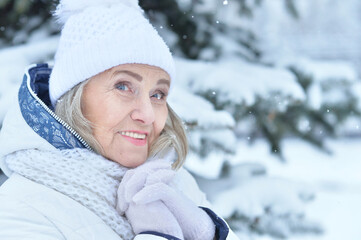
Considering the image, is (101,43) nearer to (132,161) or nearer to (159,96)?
(159,96)

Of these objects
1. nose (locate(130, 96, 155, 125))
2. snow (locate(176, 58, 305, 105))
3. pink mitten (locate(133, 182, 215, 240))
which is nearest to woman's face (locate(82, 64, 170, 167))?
nose (locate(130, 96, 155, 125))

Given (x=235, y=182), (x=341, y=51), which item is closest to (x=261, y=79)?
(x=235, y=182)

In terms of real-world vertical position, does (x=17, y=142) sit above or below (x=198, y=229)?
above

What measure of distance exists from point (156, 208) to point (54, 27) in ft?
6.55

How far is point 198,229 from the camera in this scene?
1421 mm

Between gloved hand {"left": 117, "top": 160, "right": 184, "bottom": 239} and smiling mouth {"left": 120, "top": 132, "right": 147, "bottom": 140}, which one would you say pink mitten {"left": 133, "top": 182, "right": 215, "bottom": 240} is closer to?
gloved hand {"left": 117, "top": 160, "right": 184, "bottom": 239}

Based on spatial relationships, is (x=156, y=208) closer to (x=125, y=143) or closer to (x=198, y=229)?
(x=198, y=229)

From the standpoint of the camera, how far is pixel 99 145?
154 cm

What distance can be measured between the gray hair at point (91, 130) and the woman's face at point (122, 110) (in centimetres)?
2

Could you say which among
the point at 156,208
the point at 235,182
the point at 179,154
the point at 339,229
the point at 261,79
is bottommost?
the point at 339,229

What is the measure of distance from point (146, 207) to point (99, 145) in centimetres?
31

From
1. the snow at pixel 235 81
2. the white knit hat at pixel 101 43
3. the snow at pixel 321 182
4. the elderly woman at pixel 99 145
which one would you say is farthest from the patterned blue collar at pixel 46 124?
the snow at pixel 321 182

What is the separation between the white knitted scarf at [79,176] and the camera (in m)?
1.40

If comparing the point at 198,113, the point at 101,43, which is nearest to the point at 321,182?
the point at 198,113
